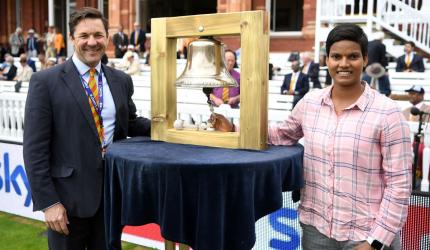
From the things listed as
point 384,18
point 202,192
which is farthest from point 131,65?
point 202,192

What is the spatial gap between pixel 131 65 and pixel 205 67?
1163 centimetres

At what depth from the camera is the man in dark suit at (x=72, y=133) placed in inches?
86.2

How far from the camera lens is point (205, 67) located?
2.19 metres

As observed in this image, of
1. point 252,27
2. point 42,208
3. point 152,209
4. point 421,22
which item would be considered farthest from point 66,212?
point 421,22

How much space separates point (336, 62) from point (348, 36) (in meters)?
0.12

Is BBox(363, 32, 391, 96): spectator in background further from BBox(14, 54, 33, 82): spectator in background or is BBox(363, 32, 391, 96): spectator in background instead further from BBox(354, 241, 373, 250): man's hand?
BBox(14, 54, 33, 82): spectator in background

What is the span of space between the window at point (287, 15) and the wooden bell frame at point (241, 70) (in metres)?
16.1

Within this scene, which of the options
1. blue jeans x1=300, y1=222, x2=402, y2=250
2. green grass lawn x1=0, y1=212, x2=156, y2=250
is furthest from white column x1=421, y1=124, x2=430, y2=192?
blue jeans x1=300, y1=222, x2=402, y2=250

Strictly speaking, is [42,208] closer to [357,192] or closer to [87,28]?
[87,28]

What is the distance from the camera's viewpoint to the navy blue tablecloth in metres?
1.75

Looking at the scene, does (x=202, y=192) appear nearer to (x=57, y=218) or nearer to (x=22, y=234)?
(x=57, y=218)

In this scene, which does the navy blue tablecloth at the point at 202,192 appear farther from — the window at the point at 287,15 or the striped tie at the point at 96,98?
the window at the point at 287,15

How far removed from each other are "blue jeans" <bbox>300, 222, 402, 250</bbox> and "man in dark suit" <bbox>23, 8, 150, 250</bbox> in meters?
1.06

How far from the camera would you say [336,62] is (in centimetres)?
194
